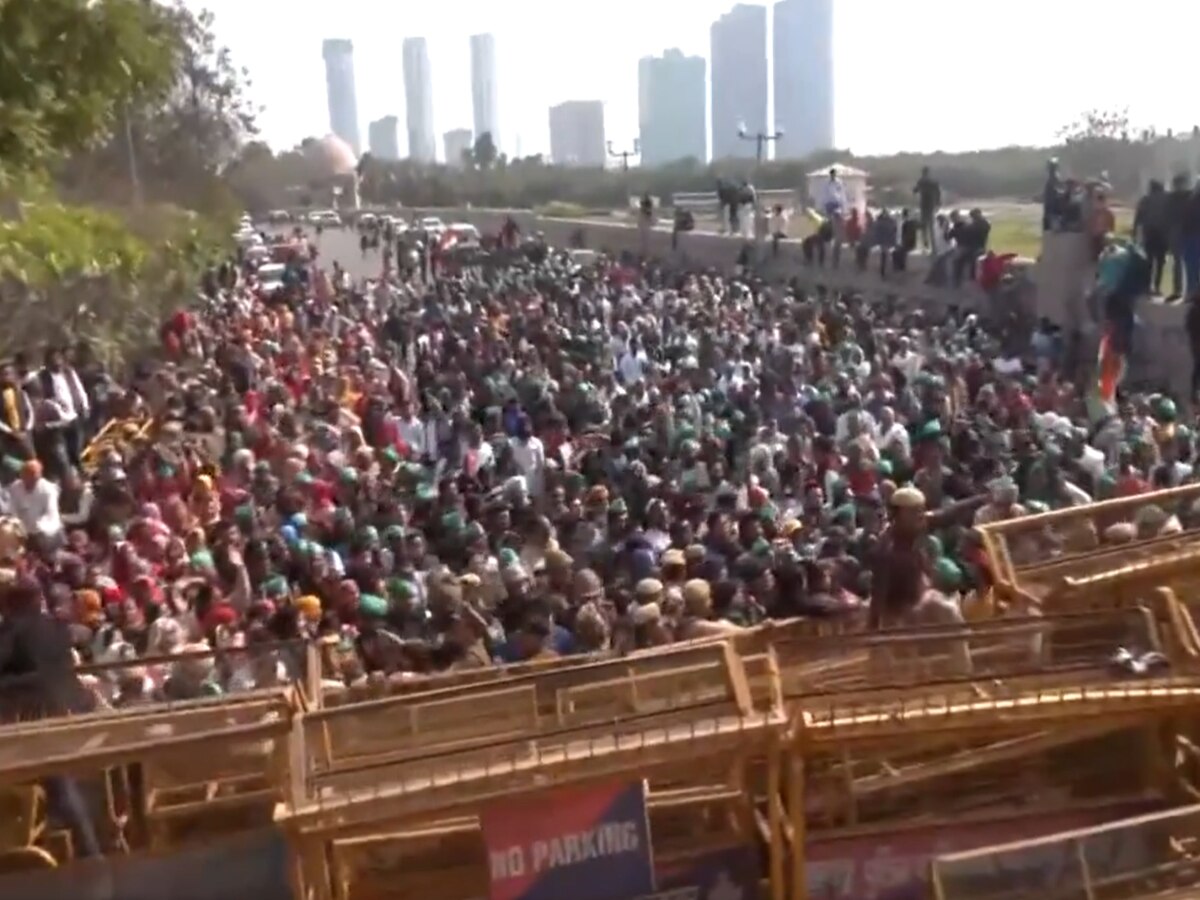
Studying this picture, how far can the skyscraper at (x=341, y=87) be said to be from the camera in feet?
585

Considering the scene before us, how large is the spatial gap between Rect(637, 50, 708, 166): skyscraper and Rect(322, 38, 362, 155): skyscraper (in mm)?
60743

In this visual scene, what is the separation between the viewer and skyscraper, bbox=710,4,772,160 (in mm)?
106875

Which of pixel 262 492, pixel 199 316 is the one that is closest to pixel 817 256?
pixel 199 316

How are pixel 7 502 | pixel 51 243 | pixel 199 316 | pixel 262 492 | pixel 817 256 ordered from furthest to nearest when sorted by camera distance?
pixel 817 256
pixel 199 316
pixel 51 243
pixel 262 492
pixel 7 502

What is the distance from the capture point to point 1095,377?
16.4 m

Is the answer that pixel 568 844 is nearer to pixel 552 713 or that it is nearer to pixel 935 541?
pixel 552 713


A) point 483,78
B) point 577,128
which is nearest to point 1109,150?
point 577,128

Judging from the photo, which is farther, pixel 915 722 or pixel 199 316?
pixel 199 316

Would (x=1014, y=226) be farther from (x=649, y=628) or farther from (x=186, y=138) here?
(x=649, y=628)

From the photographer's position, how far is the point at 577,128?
141 meters

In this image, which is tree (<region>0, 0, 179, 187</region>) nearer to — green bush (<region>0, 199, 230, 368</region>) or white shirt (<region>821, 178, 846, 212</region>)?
green bush (<region>0, 199, 230, 368</region>)

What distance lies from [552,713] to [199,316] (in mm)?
22212

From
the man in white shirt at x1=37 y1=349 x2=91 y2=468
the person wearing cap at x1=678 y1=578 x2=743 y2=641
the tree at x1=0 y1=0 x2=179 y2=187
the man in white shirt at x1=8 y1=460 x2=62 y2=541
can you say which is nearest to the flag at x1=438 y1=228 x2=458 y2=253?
the tree at x1=0 y1=0 x2=179 y2=187

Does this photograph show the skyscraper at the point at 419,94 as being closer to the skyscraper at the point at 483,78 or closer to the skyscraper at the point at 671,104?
the skyscraper at the point at 483,78
